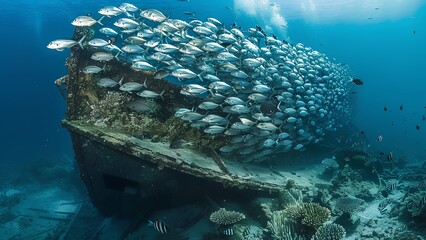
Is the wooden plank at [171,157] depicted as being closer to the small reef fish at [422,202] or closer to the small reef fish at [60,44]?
the small reef fish at [60,44]

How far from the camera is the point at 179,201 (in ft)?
29.0

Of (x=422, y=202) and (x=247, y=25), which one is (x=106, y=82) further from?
(x=247, y=25)

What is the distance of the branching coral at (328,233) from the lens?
21.2 ft

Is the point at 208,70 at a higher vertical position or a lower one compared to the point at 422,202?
higher

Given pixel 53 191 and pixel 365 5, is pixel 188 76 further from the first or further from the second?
pixel 365 5

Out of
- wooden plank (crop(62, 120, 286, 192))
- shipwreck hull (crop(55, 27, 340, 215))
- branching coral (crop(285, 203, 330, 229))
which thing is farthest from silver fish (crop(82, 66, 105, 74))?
branching coral (crop(285, 203, 330, 229))

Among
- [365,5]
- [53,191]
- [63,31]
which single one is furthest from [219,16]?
[53,191]

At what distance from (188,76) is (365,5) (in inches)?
2188

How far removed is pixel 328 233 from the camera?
649cm

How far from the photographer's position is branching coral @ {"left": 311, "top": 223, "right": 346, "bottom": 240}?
6.46m

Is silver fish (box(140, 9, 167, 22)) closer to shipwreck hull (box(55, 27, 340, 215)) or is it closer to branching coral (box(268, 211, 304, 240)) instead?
shipwreck hull (box(55, 27, 340, 215))

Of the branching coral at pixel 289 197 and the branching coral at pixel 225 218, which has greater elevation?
the branching coral at pixel 289 197

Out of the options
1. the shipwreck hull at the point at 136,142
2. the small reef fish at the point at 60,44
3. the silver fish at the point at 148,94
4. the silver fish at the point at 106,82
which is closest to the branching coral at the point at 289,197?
the shipwreck hull at the point at 136,142

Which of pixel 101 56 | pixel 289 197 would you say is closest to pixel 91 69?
pixel 101 56
